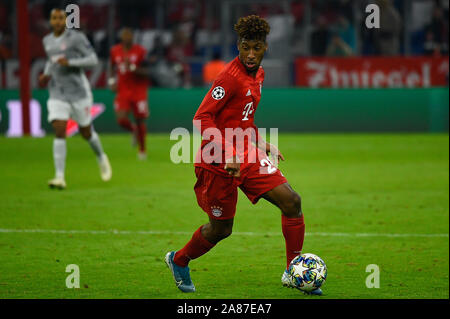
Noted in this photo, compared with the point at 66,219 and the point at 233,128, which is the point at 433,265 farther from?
the point at 66,219

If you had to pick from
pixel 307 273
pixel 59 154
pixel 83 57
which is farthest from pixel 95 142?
pixel 307 273

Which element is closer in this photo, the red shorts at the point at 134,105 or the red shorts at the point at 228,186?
the red shorts at the point at 228,186

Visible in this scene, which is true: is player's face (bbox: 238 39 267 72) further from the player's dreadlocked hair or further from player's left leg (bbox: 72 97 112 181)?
player's left leg (bbox: 72 97 112 181)

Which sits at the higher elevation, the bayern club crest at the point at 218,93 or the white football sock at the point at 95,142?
the bayern club crest at the point at 218,93

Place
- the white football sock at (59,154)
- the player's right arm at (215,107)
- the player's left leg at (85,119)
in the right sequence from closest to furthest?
the player's right arm at (215,107) → the white football sock at (59,154) → the player's left leg at (85,119)

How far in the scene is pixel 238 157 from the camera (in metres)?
5.53

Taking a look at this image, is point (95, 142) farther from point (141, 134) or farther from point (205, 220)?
point (141, 134)

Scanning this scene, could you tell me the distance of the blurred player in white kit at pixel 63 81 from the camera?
11.0 m

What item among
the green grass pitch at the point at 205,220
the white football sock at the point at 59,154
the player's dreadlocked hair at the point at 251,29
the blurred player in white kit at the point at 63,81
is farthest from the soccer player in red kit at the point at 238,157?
the blurred player in white kit at the point at 63,81

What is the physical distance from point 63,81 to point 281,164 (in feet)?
15.9

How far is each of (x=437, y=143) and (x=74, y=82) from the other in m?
9.61

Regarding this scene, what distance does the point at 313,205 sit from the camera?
10328 millimetres

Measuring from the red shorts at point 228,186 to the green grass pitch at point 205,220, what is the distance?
619 millimetres

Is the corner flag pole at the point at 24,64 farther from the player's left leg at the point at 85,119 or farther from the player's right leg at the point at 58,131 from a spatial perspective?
the player's right leg at the point at 58,131
